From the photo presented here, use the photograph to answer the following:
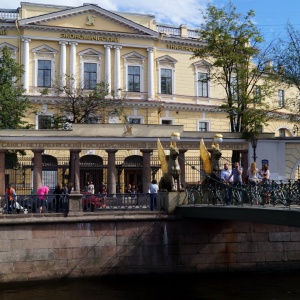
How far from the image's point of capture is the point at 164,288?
1781cm

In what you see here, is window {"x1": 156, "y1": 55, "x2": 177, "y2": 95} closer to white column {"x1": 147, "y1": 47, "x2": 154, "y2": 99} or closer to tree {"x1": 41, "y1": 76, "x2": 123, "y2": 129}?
white column {"x1": 147, "y1": 47, "x2": 154, "y2": 99}

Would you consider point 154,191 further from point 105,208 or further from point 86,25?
point 86,25

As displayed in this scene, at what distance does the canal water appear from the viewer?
1658 cm

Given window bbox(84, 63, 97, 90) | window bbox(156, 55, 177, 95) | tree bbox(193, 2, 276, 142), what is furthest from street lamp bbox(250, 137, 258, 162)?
window bbox(84, 63, 97, 90)

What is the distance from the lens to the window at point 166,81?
37.7 m

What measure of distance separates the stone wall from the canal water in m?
0.41

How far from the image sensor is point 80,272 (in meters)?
18.6

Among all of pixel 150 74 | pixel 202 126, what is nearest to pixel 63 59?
pixel 150 74

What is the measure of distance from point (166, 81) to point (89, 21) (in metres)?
6.49

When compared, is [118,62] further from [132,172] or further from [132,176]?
[132,176]

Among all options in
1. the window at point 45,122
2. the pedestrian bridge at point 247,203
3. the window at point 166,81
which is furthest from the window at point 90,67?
the pedestrian bridge at point 247,203

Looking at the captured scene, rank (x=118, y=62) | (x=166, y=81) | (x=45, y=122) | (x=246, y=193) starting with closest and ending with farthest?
1. (x=246, y=193)
2. (x=45, y=122)
3. (x=118, y=62)
4. (x=166, y=81)

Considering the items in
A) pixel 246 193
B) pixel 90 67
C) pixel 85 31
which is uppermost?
pixel 85 31

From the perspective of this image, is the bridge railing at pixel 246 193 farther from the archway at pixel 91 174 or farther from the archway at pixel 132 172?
the archway at pixel 132 172
